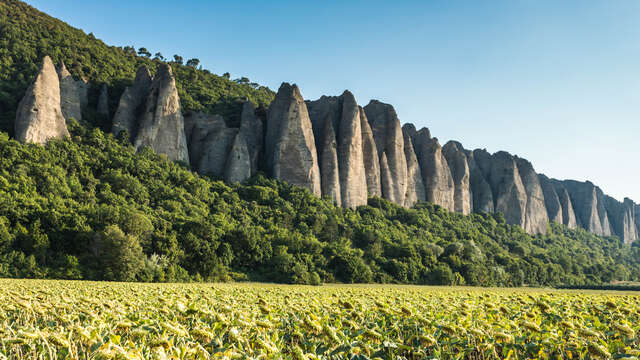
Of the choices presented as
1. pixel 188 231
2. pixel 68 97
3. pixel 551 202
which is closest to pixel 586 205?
pixel 551 202

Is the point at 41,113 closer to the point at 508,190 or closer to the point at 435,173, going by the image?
the point at 435,173

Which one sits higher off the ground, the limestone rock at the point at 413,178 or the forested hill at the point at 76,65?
the forested hill at the point at 76,65

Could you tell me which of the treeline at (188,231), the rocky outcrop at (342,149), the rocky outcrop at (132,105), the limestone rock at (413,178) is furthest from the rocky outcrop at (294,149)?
the limestone rock at (413,178)

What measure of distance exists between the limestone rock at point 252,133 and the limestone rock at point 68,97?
26372 mm

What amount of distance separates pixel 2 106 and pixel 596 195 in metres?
174

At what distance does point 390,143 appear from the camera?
293 feet

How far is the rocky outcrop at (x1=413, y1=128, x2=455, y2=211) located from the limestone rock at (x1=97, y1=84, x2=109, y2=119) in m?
68.8

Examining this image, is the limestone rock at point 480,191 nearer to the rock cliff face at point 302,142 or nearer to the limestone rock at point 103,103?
the rock cliff face at point 302,142

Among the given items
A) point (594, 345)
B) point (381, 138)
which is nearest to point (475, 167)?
point (381, 138)

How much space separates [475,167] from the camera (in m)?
116

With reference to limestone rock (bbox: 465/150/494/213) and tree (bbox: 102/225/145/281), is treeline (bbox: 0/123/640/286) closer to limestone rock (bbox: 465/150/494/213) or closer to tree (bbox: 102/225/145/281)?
tree (bbox: 102/225/145/281)

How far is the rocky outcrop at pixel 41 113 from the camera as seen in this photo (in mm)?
52556

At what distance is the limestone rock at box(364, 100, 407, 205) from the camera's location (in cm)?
8650

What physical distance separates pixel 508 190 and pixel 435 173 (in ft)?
87.3
